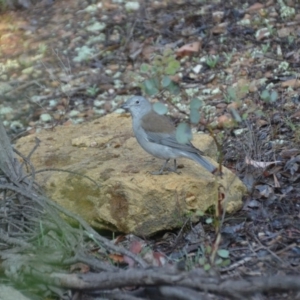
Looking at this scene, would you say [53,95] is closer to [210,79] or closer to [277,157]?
[210,79]

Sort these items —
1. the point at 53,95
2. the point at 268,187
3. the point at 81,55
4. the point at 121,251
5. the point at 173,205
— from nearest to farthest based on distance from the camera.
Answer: the point at 121,251 → the point at 173,205 → the point at 268,187 → the point at 53,95 → the point at 81,55

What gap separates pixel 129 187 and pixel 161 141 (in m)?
0.55

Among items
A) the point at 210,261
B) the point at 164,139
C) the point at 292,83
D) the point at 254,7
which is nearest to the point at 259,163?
the point at 164,139

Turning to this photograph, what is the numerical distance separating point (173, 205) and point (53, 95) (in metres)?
3.86

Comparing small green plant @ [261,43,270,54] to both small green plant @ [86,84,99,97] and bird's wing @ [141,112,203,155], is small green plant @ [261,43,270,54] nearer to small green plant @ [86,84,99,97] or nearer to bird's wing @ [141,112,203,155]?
small green plant @ [86,84,99,97]

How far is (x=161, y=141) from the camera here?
18.6 feet

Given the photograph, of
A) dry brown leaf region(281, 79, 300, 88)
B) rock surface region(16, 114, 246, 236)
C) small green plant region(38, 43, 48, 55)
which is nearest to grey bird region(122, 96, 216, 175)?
rock surface region(16, 114, 246, 236)

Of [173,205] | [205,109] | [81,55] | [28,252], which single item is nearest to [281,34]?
[205,109]

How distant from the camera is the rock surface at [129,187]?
17.3ft

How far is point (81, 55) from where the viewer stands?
30.8ft

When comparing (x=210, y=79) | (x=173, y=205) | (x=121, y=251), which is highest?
(x=121, y=251)

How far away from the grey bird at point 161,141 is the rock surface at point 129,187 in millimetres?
136

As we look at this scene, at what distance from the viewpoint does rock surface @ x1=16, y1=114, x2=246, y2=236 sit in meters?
5.28

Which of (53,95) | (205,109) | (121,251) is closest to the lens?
(121,251)
